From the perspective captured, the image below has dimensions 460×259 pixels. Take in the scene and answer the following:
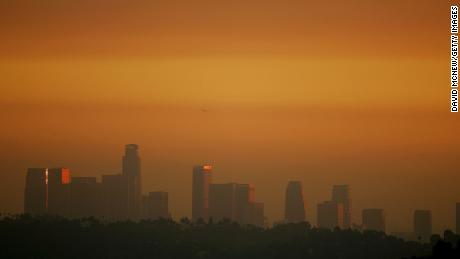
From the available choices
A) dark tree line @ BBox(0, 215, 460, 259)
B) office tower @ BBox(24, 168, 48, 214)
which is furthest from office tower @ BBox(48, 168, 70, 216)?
dark tree line @ BBox(0, 215, 460, 259)

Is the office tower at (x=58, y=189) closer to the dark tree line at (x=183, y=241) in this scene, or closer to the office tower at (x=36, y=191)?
the office tower at (x=36, y=191)

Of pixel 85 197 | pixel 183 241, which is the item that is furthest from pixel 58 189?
pixel 183 241

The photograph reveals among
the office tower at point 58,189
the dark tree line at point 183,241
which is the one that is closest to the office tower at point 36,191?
the office tower at point 58,189

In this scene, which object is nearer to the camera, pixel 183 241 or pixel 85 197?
pixel 183 241

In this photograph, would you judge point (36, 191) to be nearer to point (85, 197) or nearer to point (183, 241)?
point (85, 197)

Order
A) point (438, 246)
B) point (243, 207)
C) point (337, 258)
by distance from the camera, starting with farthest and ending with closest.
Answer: point (243, 207) → point (337, 258) → point (438, 246)

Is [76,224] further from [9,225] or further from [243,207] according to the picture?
[243,207]

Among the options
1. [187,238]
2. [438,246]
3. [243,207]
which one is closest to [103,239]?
[187,238]
